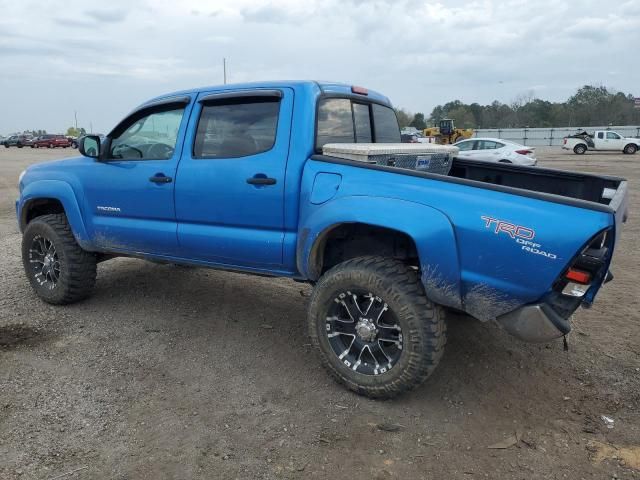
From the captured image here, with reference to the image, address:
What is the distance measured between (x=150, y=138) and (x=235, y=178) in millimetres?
1159

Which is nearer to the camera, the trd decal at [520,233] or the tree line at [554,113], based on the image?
the trd decal at [520,233]

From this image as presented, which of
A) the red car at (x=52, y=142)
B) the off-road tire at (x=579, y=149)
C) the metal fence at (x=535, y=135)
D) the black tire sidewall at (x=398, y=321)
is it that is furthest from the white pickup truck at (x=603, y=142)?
the red car at (x=52, y=142)

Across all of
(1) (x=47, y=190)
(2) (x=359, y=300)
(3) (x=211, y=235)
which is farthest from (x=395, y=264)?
(1) (x=47, y=190)

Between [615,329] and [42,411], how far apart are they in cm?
440

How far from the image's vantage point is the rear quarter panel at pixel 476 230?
9.01 ft

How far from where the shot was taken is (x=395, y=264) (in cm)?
336

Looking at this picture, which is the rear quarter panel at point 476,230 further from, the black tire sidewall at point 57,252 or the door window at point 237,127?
the black tire sidewall at point 57,252

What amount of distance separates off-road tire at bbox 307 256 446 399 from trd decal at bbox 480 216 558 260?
0.62 m

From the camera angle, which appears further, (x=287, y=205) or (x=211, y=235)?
(x=211, y=235)

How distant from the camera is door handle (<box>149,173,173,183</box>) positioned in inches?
165

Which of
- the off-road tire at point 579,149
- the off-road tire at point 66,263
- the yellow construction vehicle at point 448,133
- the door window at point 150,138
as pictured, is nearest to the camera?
the door window at point 150,138

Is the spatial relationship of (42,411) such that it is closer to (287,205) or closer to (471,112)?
(287,205)

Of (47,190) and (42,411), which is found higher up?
(47,190)

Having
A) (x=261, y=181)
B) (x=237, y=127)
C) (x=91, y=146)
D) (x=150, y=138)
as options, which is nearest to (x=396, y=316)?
(x=261, y=181)
